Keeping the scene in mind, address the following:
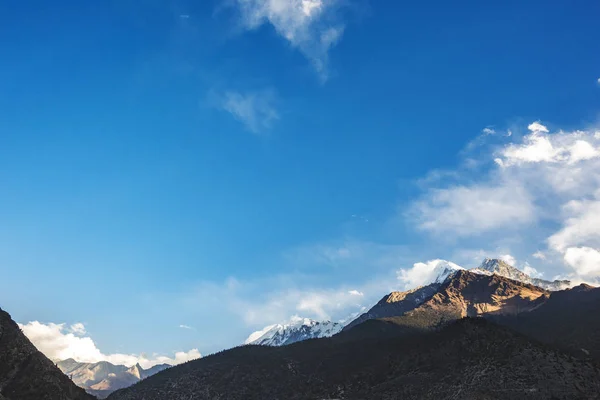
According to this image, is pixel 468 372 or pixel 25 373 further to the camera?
pixel 468 372

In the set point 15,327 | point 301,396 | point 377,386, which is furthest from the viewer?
point 301,396

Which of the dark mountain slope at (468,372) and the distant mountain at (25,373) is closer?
the distant mountain at (25,373)

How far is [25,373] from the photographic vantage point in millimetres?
120500

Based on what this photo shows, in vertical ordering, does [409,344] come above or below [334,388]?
above

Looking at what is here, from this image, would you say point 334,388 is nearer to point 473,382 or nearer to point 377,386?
point 377,386

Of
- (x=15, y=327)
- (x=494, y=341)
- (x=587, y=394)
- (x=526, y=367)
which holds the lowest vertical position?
(x=587, y=394)

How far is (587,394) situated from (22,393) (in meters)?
131

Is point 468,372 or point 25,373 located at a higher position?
point 25,373

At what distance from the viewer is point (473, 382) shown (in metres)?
132

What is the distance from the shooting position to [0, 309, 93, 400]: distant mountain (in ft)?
380

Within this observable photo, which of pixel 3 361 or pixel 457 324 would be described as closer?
pixel 3 361

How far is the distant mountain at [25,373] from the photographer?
116 meters

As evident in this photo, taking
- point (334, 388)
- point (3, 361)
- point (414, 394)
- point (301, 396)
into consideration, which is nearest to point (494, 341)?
point (414, 394)

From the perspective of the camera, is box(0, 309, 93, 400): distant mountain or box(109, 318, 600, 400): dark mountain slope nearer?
box(0, 309, 93, 400): distant mountain
